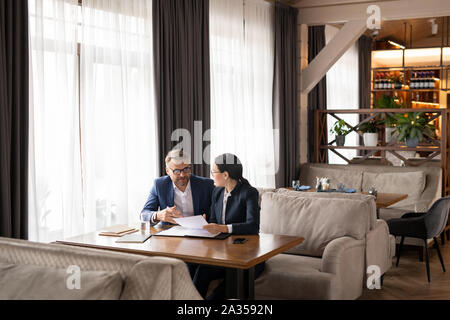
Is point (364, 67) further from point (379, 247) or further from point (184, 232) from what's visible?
point (184, 232)

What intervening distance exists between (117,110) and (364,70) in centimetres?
690

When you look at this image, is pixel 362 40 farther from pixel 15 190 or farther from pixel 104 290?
pixel 104 290

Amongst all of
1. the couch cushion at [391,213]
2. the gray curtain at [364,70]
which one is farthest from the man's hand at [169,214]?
the gray curtain at [364,70]

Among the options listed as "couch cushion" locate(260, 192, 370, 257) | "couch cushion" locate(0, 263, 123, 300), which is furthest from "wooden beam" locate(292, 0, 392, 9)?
"couch cushion" locate(0, 263, 123, 300)

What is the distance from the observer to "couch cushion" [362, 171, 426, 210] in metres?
7.30

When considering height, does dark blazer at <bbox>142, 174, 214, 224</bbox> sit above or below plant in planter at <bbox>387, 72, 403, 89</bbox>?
below

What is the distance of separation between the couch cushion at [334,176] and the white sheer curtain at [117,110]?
3.16 metres

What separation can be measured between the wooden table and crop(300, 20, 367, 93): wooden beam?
484 cm

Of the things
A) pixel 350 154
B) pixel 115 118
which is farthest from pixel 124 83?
pixel 350 154

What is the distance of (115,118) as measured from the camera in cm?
517

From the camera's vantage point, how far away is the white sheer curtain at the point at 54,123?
14.4 ft

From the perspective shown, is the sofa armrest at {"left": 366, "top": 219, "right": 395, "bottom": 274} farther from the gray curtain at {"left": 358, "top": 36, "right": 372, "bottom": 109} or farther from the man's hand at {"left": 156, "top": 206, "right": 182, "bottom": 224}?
the gray curtain at {"left": 358, "top": 36, "right": 372, "bottom": 109}

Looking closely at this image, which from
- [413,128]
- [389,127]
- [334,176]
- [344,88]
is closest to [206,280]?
[334,176]

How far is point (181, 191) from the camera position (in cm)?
448
